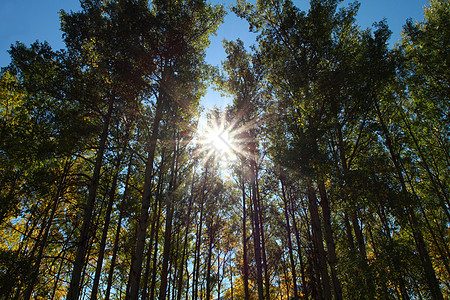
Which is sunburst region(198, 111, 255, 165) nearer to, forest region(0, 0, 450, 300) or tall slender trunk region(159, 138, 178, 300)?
forest region(0, 0, 450, 300)

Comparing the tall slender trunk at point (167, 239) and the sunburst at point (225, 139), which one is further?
the sunburst at point (225, 139)

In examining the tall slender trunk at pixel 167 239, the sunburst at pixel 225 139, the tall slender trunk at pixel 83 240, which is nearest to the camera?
the tall slender trunk at pixel 83 240

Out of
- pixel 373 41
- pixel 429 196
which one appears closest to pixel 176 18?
pixel 373 41

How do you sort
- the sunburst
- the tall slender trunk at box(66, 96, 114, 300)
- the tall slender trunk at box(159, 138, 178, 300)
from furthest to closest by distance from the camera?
the sunburst → the tall slender trunk at box(159, 138, 178, 300) → the tall slender trunk at box(66, 96, 114, 300)

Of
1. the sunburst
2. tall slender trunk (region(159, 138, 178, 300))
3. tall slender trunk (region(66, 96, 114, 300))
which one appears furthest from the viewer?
the sunburst

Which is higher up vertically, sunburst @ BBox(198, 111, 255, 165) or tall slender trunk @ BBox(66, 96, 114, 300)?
sunburst @ BBox(198, 111, 255, 165)

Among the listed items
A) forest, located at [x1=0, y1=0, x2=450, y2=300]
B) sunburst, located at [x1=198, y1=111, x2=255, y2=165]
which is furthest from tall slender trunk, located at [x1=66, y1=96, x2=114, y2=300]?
sunburst, located at [x1=198, y1=111, x2=255, y2=165]

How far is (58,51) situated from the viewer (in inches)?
366

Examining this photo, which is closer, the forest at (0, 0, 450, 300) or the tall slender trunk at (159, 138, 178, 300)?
the forest at (0, 0, 450, 300)

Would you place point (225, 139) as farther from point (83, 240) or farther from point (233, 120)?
point (83, 240)

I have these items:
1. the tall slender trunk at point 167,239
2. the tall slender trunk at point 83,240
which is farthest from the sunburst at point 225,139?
the tall slender trunk at point 83,240

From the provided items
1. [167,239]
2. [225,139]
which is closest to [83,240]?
[167,239]

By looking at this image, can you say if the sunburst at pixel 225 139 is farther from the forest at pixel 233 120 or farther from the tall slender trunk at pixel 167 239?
the tall slender trunk at pixel 167 239

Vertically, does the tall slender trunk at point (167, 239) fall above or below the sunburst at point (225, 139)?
below
